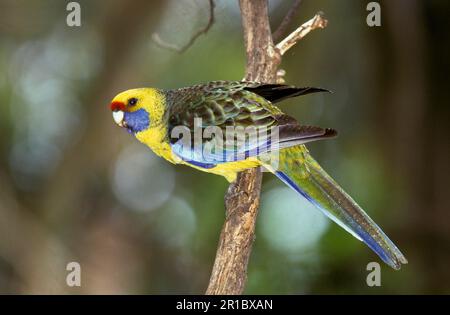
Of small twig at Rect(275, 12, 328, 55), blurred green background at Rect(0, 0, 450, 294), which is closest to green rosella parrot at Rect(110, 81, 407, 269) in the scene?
small twig at Rect(275, 12, 328, 55)

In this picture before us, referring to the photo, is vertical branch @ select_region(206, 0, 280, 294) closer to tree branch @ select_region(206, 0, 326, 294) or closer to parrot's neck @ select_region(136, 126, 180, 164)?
tree branch @ select_region(206, 0, 326, 294)

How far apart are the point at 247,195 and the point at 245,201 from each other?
9 centimetres

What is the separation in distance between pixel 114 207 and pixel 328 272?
346 centimetres

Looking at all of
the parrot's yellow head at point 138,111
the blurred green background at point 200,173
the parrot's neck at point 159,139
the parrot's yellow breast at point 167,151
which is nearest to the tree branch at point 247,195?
the parrot's yellow breast at point 167,151

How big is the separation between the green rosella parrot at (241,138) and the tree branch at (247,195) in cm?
21

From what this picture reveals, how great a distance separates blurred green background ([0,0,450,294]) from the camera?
24.9 ft

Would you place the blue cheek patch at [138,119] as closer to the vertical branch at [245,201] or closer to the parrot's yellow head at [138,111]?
the parrot's yellow head at [138,111]

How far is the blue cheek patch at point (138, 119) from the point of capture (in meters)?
4.83

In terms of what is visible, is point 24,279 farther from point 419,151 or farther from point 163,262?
point 419,151

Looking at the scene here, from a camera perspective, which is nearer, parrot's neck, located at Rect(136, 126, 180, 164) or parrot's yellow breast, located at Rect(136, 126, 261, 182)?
parrot's yellow breast, located at Rect(136, 126, 261, 182)

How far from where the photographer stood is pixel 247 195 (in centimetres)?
477
